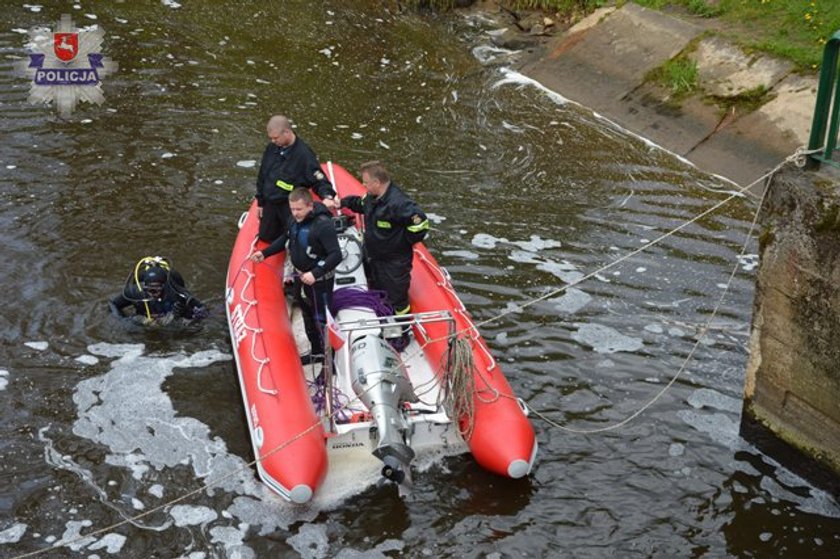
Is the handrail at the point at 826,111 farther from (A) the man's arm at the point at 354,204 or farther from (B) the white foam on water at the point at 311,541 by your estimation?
(B) the white foam on water at the point at 311,541

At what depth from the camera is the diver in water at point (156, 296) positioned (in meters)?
7.94

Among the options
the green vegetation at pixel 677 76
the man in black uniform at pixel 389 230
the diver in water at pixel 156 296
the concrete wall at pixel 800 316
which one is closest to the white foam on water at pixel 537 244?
the man in black uniform at pixel 389 230

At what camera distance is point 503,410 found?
22.4ft

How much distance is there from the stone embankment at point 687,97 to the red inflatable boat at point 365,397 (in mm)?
5820

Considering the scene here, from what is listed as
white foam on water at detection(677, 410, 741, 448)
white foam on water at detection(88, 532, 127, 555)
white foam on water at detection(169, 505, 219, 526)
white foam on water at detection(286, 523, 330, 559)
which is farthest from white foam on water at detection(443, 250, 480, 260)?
white foam on water at detection(88, 532, 127, 555)

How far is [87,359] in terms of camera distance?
7855 mm

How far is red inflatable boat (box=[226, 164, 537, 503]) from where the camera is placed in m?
6.39

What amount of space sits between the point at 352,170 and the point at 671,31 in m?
5.63

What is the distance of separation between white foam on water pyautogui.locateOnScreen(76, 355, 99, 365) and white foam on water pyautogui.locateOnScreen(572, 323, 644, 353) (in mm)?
4076

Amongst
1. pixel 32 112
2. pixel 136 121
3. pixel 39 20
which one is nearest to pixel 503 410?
pixel 136 121

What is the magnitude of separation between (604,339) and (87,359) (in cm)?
440

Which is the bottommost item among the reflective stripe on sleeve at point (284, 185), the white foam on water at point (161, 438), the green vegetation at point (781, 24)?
the white foam on water at point (161, 438)

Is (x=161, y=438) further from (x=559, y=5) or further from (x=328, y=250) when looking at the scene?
(x=559, y=5)

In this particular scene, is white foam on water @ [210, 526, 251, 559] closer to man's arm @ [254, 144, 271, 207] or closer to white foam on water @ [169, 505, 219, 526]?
white foam on water @ [169, 505, 219, 526]
